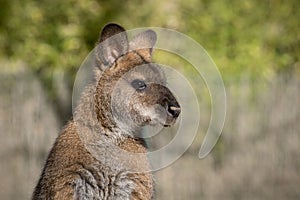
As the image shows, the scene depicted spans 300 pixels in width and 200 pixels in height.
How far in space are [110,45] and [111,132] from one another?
637 mm

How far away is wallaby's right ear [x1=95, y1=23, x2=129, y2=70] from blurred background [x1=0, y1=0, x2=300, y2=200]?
5.07 metres

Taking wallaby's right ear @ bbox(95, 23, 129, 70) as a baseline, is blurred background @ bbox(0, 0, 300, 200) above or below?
above

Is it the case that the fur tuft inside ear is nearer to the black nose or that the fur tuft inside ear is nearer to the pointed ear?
the pointed ear

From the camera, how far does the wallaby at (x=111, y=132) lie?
7.84 metres

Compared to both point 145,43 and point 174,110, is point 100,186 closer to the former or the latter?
point 174,110

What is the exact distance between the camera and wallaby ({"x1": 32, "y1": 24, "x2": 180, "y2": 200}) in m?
7.84

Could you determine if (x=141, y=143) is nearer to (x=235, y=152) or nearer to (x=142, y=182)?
(x=142, y=182)

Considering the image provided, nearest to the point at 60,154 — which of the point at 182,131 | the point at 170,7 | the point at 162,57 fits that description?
the point at 182,131

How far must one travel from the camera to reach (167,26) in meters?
15.3

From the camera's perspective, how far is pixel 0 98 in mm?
13703

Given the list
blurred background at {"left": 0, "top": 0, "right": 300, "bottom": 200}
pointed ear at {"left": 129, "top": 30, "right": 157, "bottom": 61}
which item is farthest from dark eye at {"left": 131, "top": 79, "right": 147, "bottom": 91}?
blurred background at {"left": 0, "top": 0, "right": 300, "bottom": 200}

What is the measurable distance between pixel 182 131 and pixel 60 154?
556cm

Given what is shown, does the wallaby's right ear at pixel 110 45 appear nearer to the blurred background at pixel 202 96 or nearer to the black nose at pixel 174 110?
the black nose at pixel 174 110

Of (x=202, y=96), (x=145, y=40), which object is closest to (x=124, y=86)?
(x=145, y=40)
